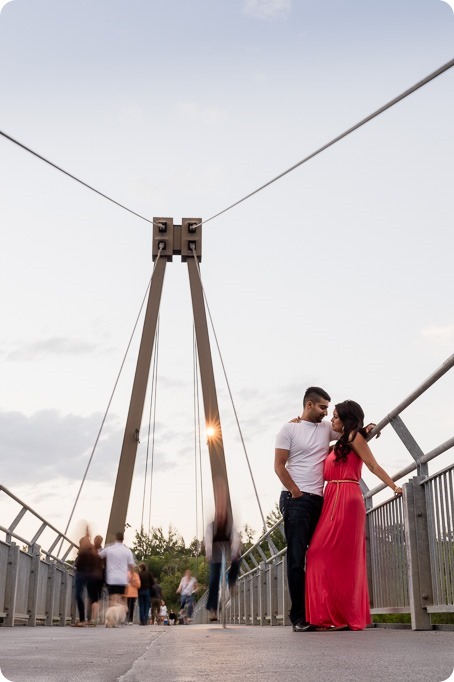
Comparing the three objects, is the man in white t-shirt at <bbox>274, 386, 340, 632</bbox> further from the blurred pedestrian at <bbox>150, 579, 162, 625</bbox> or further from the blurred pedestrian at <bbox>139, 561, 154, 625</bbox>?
the blurred pedestrian at <bbox>150, 579, 162, 625</bbox>

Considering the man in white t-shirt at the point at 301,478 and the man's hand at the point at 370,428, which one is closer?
the man in white t-shirt at the point at 301,478

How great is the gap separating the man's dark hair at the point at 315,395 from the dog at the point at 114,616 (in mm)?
7660

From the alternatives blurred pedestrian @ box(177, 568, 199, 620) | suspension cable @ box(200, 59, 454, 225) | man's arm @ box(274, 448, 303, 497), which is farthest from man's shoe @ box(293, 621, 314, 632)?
blurred pedestrian @ box(177, 568, 199, 620)

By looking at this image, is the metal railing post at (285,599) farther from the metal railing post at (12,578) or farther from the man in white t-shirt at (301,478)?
the man in white t-shirt at (301,478)

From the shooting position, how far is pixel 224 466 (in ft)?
56.9

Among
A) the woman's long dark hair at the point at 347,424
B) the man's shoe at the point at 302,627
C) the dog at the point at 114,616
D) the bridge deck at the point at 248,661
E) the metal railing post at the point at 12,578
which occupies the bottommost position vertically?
the bridge deck at the point at 248,661

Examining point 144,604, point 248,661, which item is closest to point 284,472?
point 248,661

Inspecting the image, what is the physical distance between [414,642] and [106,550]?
10969 mm

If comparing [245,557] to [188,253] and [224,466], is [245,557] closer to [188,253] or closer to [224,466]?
[224,466]

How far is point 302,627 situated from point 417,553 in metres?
0.84

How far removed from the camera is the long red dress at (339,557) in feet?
19.5

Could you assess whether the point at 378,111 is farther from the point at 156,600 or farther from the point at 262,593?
the point at 156,600

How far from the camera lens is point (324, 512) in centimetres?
625

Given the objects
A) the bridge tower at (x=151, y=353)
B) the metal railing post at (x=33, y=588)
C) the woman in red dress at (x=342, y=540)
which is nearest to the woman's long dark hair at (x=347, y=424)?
the woman in red dress at (x=342, y=540)
